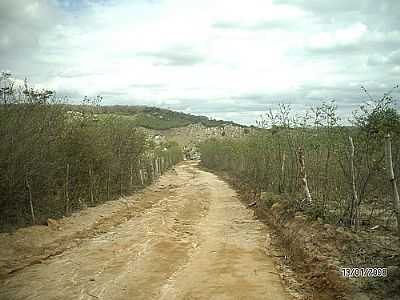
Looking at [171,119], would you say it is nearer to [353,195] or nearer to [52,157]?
[52,157]

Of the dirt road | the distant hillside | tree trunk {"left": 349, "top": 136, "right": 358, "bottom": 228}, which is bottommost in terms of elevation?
the dirt road

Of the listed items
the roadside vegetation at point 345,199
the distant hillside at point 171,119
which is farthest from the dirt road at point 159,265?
the distant hillside at point 171,119

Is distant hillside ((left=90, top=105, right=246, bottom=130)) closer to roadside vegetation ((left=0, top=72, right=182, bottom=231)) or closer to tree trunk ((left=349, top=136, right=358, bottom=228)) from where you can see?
roadside vegetation ((left=0, top=72, right=182, bottom=231))

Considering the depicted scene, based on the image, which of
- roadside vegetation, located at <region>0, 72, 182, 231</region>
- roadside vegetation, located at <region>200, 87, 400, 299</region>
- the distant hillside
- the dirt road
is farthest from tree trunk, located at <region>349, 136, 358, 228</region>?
the distant hillside

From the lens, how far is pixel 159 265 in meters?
9.86

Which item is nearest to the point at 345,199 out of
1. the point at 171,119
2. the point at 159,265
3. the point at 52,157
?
the point at 159,265

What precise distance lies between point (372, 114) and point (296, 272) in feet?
13.2

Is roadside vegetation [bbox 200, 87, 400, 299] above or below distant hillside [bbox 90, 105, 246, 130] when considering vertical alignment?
below

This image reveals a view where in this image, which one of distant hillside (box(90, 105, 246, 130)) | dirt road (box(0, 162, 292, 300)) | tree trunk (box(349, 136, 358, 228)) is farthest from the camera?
distant hillside (box(90, 105, 246, 130))

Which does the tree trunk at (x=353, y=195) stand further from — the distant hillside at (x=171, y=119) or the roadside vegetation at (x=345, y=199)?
the distant hillside at (x=171, y=119)

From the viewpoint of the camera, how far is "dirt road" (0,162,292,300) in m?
8.02

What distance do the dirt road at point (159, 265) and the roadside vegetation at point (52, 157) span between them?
140 centimetres

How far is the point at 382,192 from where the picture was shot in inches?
459

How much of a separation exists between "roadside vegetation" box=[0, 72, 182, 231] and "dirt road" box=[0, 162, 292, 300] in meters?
1.40
